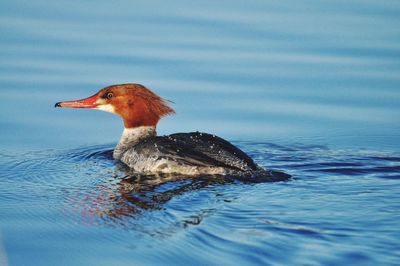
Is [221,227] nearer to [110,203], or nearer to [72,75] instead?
[110,203]

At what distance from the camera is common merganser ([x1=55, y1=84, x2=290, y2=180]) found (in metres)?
8.83

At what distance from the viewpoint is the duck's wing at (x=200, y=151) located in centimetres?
878

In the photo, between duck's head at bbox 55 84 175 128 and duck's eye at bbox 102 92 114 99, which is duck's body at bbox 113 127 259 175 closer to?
duck's head at bbox 55 84 175 128

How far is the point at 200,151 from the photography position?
355 inches

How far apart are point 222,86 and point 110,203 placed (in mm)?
4177

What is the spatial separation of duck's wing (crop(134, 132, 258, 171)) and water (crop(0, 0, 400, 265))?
0.36m

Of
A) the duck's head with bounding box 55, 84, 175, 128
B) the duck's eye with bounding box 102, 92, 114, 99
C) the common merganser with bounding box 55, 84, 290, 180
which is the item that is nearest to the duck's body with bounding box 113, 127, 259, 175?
the common merganser with bounding box 55, 84, 290, 180

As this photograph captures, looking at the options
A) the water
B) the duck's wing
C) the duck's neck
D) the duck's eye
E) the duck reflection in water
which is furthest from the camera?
the duck's eye

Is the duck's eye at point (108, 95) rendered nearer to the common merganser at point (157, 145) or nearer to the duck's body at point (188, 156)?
the common merganser at point (157, 145)

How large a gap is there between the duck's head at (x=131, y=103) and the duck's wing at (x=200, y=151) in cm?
82

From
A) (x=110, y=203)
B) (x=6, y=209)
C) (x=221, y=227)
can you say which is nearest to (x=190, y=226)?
(x=221, y=227)

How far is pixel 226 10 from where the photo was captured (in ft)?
48.4

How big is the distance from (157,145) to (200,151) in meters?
0.60

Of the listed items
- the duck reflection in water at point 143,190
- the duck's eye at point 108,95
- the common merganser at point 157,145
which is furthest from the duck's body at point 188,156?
the duck's eye at point 108,95
